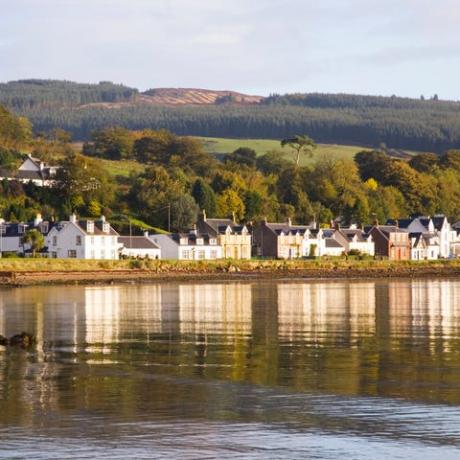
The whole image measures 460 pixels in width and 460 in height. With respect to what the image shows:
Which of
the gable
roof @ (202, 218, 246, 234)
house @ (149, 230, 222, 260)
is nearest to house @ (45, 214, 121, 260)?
house @ (149, 230, 222, 260)

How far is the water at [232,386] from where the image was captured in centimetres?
1790

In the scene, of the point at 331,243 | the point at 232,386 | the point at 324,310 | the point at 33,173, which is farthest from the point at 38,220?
the point at 232,386

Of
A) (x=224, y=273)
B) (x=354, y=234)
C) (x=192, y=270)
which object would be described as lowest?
(x=224, y=273)

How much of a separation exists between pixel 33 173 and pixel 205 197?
16788mm

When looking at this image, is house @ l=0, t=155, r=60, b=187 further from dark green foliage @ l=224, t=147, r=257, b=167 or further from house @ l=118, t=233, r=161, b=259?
dark green foliage @ l=224, t=147, r=257, b=167

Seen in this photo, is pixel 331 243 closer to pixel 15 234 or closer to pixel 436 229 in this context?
pixel 436 229

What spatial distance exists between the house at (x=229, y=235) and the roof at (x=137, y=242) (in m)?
7.48

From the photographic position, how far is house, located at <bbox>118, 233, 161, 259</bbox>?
91688 millimetres

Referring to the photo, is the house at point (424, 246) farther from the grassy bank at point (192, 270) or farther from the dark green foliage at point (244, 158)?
the dark green foliage at point (244, 158)

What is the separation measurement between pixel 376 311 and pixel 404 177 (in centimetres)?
9761

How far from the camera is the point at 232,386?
76.6ft

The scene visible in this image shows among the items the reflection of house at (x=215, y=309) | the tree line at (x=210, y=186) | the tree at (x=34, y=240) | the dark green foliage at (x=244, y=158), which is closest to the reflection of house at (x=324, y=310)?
the reflection of house at (x=215, y=309)

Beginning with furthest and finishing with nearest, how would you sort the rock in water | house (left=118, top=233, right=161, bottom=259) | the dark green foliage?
1. the dark green foliage
2. house (left=118, top=233, right=161, bottom=259)
3. the rock in water

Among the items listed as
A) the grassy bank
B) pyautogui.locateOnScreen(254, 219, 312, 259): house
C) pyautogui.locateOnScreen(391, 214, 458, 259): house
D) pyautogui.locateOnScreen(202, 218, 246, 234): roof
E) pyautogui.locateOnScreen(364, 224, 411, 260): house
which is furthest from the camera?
pyautogui.locateOnScreen(391, 214, 458, 259): house
